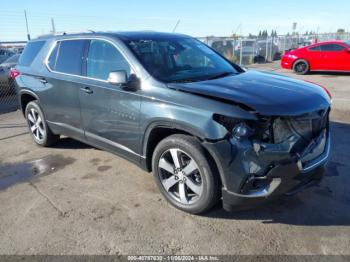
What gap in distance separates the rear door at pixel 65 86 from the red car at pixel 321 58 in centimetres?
1277

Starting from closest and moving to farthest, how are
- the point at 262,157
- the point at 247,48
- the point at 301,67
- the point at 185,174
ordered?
the point at 262,157 < the point at 185,174 < the point at 301,67 < the point at 247,48

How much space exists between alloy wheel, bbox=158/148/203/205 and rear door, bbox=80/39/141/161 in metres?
0.45

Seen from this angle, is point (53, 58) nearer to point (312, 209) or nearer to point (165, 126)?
point (165, 126)

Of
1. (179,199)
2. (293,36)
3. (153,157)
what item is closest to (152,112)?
(153,157)

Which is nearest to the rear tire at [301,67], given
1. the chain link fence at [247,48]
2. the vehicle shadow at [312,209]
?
the chain link fence at [247,48]

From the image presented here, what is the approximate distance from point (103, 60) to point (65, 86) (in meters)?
0.86

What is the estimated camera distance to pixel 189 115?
9.78 feet

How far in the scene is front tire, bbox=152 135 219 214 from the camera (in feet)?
9.80

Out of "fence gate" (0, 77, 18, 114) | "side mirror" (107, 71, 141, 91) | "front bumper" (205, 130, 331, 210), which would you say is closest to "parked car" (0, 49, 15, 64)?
"fence gate" (0, 77, 18, 114)

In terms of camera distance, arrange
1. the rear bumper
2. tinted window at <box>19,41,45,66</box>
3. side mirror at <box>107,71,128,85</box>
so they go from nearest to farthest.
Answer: side mirror at <box>107,71,128,85</box> < tinted window at <box>19,41,45,66</box> < the rear bumper

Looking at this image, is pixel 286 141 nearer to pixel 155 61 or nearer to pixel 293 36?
pixel 155 61

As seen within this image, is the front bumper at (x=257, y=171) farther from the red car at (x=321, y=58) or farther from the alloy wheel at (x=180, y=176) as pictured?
the red car at (x=321, y=58)

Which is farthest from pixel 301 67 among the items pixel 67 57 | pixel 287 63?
pixel 67 57

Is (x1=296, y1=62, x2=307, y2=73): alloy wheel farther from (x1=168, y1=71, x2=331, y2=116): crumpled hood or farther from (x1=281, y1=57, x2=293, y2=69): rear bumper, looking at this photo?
(x1=168, y1=71, x2=331, y2=116): crumpled hood
